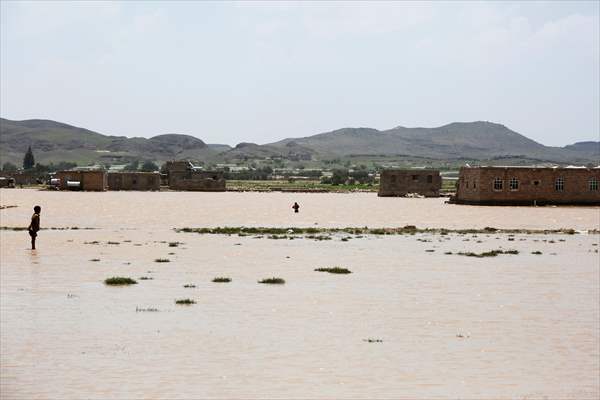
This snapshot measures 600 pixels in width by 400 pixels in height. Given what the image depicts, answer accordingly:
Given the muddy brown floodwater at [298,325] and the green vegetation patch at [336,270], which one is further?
the green vegetation patch at [336,270]

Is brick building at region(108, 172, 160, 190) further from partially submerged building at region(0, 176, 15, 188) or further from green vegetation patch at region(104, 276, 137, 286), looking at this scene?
green vegetation patch at region(104, 276, 137, 286)

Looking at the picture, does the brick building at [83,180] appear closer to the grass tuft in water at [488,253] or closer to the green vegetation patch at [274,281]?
the grass tuft in water at [488,253]

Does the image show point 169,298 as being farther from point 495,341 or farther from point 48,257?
point 48,257

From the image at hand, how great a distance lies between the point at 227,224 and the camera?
159 feet

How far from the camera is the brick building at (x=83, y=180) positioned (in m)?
115

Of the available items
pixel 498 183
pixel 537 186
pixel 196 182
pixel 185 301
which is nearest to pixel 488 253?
pixel 185 301

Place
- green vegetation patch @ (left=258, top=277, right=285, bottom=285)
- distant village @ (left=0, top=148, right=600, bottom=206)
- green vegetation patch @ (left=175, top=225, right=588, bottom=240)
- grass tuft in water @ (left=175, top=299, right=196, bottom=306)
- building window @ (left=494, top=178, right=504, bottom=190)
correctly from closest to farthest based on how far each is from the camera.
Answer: grass tuft in water @ (left=175, top=299, right=196, bottom=306) < green vegetation patch @ (left=258, top=277, right=285, bottom=285) < green vegetation patch @ (left=175, top=225, right=588, bottom=240) < distant village @ (left=0, top=148, right=600, bottom=206) < building window @ (left=494, top=178, right=504, bottom=190)

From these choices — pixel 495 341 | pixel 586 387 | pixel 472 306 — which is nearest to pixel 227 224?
pixel 472 306

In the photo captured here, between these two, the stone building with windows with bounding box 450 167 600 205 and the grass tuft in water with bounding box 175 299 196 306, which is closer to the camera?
the grass tuft in water with bounding box 175 299 196 306

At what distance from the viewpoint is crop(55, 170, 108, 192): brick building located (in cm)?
11519

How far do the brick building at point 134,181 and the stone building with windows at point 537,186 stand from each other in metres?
62.3

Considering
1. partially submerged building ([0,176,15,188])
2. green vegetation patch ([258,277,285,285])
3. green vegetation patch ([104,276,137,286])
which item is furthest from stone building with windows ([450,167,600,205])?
partially submerged building ([0,176,15,188])

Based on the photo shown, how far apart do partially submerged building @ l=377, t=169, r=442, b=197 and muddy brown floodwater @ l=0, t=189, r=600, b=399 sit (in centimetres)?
7033

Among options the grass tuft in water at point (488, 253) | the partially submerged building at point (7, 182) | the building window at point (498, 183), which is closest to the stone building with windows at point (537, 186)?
the building window at point (498, 183)
